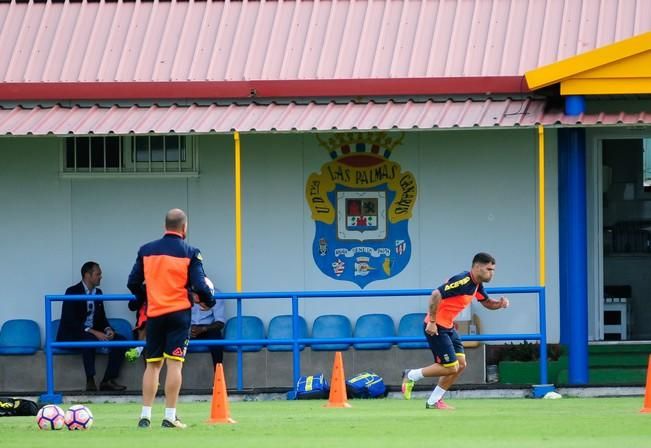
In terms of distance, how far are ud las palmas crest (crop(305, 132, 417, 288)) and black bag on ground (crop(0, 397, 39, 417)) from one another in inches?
202

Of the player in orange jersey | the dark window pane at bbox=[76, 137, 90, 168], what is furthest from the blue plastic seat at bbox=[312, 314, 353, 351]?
the player in orange jersey

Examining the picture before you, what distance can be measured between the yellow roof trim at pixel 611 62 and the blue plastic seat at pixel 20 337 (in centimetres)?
678

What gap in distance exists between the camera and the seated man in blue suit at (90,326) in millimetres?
17312

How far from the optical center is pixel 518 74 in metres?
17.8

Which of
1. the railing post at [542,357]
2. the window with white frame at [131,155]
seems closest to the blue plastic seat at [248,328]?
the window with white frame at [131,155]

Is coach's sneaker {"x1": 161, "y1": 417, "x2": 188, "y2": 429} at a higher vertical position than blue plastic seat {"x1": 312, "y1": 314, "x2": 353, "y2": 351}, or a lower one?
lower

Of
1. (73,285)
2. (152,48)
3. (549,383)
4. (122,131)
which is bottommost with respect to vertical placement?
(549,383)

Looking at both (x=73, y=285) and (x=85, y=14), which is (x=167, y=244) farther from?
(x=85, y=14)

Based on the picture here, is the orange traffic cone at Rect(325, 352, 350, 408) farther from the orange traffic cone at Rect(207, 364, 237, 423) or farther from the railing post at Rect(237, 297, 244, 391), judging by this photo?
the orange traffic cone at Rect(207, 364, 237, 423)

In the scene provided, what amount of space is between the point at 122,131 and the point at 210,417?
4.68 m

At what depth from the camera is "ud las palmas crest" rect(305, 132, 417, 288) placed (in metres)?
18.3

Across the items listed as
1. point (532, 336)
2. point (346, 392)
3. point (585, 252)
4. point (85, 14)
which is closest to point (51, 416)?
point (346, 392)

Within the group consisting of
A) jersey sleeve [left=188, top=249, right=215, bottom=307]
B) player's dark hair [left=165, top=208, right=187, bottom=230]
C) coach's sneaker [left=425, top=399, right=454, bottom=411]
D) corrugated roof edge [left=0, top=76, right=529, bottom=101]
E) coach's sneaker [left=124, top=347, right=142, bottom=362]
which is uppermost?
corrugated roof edge [left=0, top=76, right=529, bottom=101]

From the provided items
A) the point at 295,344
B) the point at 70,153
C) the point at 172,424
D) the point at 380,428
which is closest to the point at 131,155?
the point at 70,153
